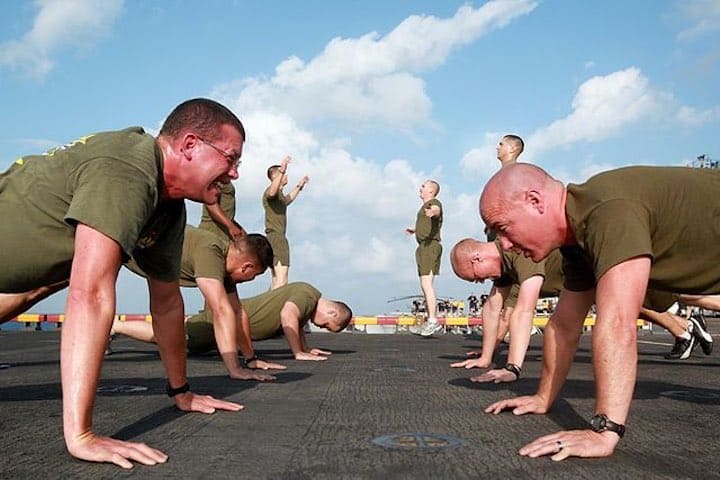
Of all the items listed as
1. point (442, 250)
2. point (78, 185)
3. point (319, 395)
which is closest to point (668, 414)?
point (319, 395)

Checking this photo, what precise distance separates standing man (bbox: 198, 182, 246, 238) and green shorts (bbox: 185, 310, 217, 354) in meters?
0.77

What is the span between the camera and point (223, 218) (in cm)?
619

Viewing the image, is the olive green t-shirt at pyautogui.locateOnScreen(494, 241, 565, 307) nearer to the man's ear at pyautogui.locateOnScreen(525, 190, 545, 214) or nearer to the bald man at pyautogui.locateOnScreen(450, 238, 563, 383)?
the bald man at pyautogui.locateOnScreen(450, 238, 563, 383)

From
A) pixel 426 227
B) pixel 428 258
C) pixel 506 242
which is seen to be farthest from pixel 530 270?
pixel 428 258

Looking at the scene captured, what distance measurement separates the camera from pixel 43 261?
2590mm

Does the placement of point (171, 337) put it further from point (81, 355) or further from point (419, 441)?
point (419, 441)

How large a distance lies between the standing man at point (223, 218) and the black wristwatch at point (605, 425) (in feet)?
12.7

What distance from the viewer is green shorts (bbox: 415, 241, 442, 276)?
10.3 m

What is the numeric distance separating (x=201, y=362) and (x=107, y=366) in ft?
2.76

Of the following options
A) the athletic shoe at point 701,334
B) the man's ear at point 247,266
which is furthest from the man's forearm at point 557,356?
the athletic shoe at point 701,334

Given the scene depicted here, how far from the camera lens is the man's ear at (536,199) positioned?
2.54 metres

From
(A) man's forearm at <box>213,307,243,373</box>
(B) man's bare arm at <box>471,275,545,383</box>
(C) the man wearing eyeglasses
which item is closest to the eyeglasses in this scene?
(C) the man wearing eyeglasses

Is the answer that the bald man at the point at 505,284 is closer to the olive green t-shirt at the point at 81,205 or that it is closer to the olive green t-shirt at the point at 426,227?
the olive green t-shirt at the point at 81,205

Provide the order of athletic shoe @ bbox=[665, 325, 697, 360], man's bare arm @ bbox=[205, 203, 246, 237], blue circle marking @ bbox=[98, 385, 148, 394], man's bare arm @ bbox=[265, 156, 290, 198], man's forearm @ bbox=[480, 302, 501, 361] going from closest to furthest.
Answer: blue circle marking @ bbox=[98, 385, 148, 394] < man's forearm @ bbox=[480, 302, 501, 361] < man's bare arm @ bbox=[205, 203, 246, 237] < athletic shoe @ bbox=[665, 325, 697, 360] < man's bare arm @ bbox=[265, 156, 290, 198]
